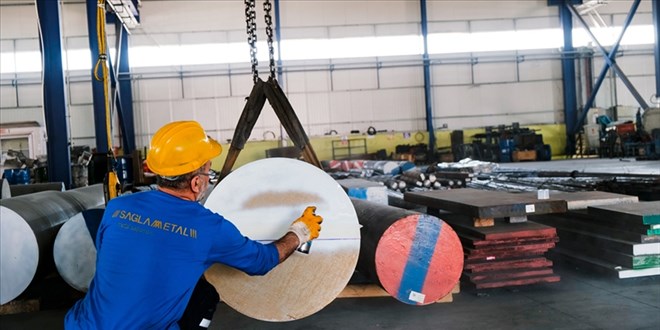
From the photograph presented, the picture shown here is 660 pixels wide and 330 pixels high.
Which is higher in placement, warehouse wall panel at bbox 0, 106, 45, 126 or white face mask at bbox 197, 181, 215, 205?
warehouse wall panel at bbox 0, 106, 45, 126

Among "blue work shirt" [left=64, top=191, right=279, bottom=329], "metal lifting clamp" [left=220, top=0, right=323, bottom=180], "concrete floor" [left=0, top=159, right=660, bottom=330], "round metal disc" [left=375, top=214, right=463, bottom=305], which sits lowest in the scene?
"concrete floor" [left=0, top=159, right=660, bottom=330]

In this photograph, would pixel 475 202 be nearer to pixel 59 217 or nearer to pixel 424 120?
pixel 59 217

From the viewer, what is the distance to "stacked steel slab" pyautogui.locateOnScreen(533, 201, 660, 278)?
13.4 feet

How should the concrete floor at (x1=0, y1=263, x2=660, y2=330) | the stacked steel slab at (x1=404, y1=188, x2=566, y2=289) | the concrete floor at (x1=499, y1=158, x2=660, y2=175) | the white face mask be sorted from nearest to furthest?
1. the white face mask
2. the concrete floor at (x1=0, y1=263, x2=660, y2=330)
3. the stacked steel slab at (x1=404, y1=188, x2=566, y2=289)
4. the concrete floor at (x1=499, y1=158, x2=660, y2=175)

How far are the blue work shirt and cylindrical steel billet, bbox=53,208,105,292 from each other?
192 cm

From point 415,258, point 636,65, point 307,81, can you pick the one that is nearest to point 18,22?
point 307,81

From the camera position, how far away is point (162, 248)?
6.43ft

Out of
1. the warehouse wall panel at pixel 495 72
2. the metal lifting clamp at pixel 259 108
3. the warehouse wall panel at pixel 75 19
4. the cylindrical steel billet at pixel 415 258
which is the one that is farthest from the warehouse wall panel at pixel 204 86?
the cylindrical steel billet at pixel 415 258

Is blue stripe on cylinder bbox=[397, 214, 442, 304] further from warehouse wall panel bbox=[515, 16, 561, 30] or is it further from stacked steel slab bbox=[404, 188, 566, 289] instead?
warehouse wall panel bbox=[515, 16, 561, 30]

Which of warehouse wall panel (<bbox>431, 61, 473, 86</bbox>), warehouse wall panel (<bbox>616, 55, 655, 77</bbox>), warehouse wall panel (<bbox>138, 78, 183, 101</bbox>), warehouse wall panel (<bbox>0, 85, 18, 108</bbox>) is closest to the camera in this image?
warehouse wall panel (<bbox>0, 85, 18, 108</bbox>)

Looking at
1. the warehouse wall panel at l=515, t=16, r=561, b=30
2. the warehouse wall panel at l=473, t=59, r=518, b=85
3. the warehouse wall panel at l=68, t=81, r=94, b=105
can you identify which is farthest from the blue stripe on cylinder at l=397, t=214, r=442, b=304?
the warehouse wall panel at l=515, t=16, r=561, b=30

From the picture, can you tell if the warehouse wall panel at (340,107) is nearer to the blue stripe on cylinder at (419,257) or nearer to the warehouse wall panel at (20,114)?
the warehouse wall panel at (20,114)

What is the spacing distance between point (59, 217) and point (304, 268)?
2.77 metres

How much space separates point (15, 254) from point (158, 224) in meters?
2.34
